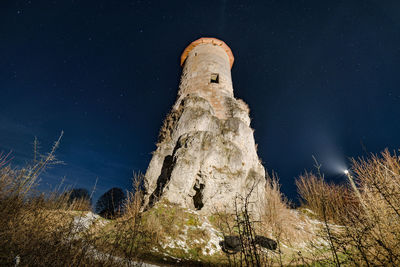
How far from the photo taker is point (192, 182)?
24.2 feet

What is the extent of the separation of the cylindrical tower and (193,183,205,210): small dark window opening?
4.68 m

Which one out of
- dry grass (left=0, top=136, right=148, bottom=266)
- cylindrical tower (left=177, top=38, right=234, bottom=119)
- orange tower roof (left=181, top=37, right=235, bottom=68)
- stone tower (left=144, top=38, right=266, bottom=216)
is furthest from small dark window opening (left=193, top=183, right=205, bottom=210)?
orange tower roof (left=181, top=37, right=235, bottom=68)

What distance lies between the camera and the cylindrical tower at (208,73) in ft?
36.7

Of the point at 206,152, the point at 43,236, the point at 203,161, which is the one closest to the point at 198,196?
the point at 203,161

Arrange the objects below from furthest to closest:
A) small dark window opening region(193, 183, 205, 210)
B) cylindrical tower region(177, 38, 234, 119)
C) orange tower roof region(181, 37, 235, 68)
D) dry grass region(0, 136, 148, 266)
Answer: orange tower roof region(181, 37, 235, 68)
cylindrical tower region(177, 38, 234, 119)
small dark window opening region(193, 183, 205, 210)
dry grass region(0, 136, 148, 266)

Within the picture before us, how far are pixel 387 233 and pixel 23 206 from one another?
6.96 meters

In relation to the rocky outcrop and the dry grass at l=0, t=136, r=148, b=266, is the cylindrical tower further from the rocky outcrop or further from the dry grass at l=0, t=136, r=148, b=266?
the dry grass at l=0, t=136, r=148, b=266

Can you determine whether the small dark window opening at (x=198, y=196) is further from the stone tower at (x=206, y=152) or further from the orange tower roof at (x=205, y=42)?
the orange tower roof at (x=205, y=42)

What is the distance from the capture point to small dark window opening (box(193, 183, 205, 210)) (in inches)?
277

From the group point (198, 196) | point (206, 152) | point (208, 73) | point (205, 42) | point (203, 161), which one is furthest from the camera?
point (205, 42)

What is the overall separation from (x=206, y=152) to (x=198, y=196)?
1.95m

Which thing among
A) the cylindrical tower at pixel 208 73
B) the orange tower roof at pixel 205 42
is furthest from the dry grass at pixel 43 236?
the orange tower roof at pixel 205 42

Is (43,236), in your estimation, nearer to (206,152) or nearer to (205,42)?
(206,152)

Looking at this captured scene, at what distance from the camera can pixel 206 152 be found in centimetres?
804
